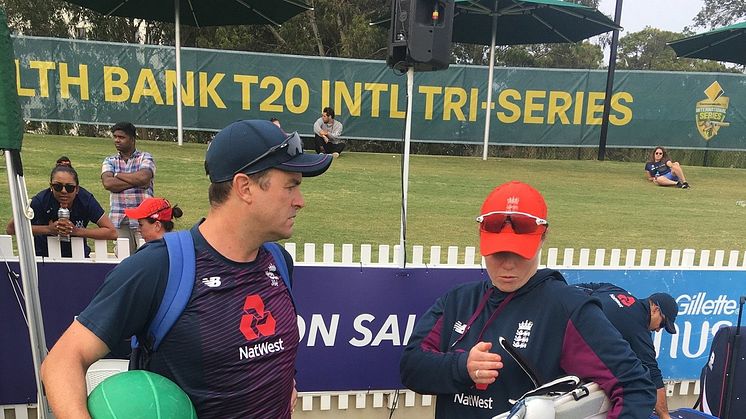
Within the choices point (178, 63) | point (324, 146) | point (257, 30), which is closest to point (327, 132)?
point (324, 146)

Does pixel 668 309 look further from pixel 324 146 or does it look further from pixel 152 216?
pixel 324 146

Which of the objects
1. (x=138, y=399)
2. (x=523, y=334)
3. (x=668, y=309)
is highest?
(x=523, y=334)

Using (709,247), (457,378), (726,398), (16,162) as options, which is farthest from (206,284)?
(709,247)

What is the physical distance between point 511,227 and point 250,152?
0.88 meters

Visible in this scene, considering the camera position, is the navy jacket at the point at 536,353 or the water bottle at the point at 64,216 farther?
the water bottle at the point at 64,216

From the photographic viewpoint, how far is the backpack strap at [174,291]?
1.45m

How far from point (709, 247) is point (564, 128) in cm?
736

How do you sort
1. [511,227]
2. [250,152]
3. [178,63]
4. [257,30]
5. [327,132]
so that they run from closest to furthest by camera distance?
[250,152]
[511,227]
[178,63]
[327,132]
[257,30]

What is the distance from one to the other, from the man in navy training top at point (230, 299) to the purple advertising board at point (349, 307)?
1.90 m

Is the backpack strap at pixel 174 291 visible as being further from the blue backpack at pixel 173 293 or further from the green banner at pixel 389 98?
the green banner at pixel 389 98

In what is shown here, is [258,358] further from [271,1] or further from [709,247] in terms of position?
[271,1]

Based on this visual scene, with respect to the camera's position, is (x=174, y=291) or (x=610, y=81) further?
(x=610, y=81)

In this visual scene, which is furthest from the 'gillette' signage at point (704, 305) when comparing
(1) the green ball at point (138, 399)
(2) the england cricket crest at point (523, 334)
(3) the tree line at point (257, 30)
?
(3) the tree line at point (257, 30)

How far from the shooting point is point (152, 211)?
371 centimetres
